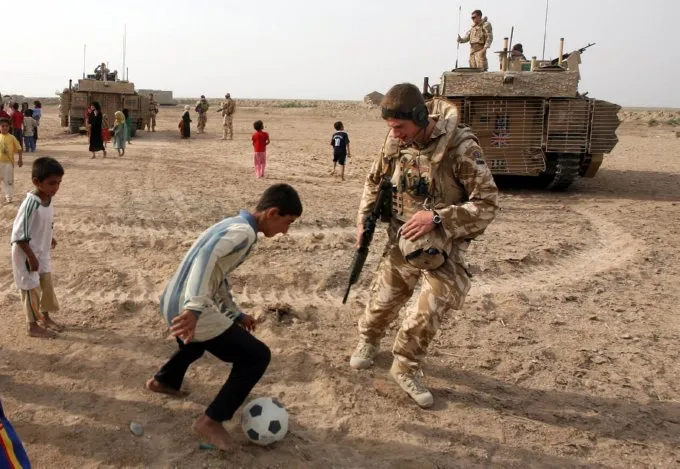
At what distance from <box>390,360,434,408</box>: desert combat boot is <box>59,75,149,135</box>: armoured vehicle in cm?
2025

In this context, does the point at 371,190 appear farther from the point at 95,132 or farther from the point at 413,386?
the point at 95,132

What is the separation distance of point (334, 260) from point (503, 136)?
607 centimetres

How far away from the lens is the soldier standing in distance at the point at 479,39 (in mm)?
12430

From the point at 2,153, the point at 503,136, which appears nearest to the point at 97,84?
the point at 2,153

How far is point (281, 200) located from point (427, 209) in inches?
42.8

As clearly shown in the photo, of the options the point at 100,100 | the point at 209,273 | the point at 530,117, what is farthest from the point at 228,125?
the point at 209,273

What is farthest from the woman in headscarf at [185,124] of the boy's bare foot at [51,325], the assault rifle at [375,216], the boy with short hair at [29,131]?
the assault rifle at [375,216]

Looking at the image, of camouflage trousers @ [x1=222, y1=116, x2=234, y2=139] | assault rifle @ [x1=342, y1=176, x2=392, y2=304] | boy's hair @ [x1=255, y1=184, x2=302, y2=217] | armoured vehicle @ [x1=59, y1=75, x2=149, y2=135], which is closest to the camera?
boy's hair @ [x1=255, y1=184, x2=302, y2=217]

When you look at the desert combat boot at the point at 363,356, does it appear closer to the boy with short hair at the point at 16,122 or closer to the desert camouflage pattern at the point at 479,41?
the desert camouflage pattern at the point at 479,41

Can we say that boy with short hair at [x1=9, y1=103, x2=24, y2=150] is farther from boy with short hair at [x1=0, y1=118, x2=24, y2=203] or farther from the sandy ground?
the sandy ground

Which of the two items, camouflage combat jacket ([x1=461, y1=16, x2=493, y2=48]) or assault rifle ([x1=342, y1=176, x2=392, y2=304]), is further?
camouflage combat jacket ([x1=461, y1=16, x2=493, y2=48])

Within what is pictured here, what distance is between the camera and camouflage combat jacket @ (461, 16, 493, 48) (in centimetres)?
1244

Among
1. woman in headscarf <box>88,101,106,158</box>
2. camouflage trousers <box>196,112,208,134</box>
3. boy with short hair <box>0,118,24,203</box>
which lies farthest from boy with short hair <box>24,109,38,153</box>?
camouflage trousers <box>196,112,208,134</box>

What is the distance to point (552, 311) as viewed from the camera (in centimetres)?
549
